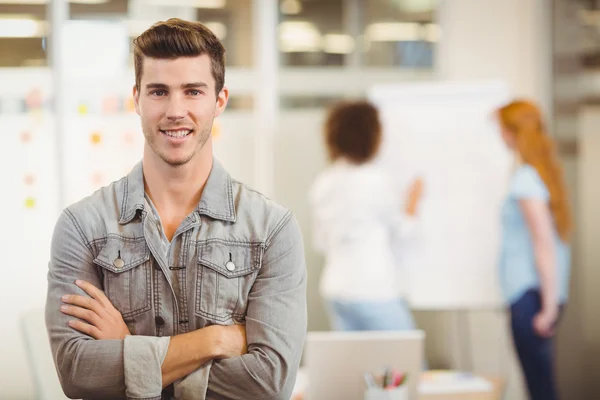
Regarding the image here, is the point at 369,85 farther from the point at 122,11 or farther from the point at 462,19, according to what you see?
the point at 122,11

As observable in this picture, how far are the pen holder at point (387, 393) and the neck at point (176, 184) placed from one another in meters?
0.86

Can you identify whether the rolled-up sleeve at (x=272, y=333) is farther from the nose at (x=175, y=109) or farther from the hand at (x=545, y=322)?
the hand at (x=545, y=322)

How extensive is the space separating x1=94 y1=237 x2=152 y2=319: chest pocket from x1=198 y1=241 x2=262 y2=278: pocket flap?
0.34ft

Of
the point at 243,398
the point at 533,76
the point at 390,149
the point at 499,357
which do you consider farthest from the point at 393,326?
the point at 243,398

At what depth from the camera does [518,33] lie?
17.5 feet

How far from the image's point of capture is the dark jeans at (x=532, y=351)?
3.85m

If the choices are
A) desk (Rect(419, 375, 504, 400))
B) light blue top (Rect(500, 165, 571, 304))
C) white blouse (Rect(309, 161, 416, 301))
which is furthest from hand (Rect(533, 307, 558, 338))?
desk (Rect(419, 375, 504, 400))

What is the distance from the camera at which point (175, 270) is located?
147cm

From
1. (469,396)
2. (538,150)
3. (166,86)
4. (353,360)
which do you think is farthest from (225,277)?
(538,150)

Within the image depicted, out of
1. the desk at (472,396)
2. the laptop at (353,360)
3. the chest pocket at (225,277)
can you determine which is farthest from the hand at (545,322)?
the chest pocket at (225,277)

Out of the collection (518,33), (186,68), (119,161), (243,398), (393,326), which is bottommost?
(393,326)

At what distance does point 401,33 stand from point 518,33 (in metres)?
0.76

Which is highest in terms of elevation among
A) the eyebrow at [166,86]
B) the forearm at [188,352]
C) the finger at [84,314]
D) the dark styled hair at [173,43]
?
the dark styled hair at [173,43]

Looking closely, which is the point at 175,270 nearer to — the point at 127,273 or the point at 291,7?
the point at 127,273
